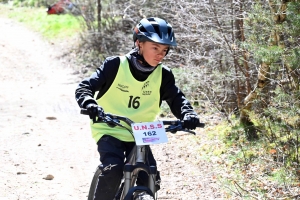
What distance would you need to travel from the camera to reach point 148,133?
3.96m

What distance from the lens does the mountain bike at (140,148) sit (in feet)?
12.7

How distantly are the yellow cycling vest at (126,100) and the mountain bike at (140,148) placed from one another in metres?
0.38

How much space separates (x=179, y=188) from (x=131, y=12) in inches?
274

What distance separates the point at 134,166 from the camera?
4.01 metres

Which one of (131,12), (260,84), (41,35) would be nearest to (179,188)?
(260,84)

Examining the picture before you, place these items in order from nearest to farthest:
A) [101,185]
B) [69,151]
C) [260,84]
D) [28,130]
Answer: [101,185] → [260,84] → [69,151] → [28,130]

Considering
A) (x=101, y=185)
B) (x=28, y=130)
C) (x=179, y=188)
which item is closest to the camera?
(x=101, y=185)

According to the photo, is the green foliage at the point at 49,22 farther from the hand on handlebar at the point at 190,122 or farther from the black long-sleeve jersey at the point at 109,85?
the hand on handlebar at the point at 190,122

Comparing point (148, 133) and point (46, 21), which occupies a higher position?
point (148, 133)

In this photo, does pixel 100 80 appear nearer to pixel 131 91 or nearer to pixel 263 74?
pixel 131 91

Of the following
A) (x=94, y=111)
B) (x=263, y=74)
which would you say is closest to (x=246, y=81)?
(x=263, y=74)

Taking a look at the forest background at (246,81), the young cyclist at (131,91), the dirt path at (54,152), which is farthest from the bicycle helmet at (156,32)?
the dirt path at (54,152)

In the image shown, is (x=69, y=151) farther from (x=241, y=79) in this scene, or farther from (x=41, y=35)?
(x=41, y=35)

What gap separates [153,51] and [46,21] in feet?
66.5
